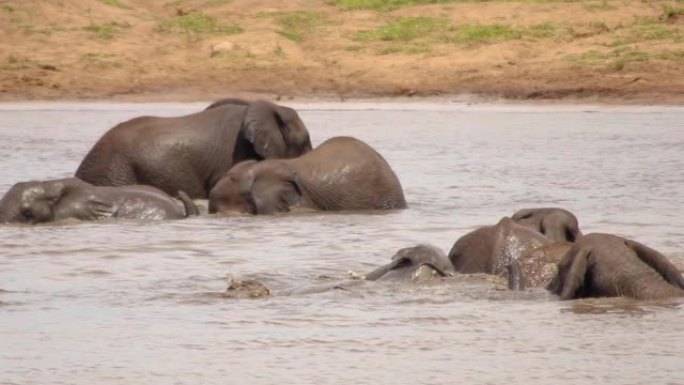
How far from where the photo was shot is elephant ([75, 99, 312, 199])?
13.6 metres

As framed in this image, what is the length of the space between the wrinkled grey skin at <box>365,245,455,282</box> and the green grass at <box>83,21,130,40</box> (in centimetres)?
1828

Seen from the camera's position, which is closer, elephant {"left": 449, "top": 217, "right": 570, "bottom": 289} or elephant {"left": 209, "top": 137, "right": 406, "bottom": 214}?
elephant {"left": 449, "top": 217, "right": 570, "bottom": 289}

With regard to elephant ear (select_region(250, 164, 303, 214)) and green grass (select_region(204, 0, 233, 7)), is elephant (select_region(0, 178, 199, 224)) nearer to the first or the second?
elephant ear (select_region(250, 164, 303, 214))

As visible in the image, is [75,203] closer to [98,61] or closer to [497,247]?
[497,247]

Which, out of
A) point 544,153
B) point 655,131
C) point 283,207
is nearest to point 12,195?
point 283,207

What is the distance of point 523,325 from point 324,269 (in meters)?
2.19

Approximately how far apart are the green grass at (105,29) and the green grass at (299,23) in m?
2.60

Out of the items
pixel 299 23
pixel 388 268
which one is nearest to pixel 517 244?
pixel 388 268

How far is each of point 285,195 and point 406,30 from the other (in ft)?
47.1

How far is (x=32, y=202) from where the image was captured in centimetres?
1145

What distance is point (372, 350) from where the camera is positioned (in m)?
7.14

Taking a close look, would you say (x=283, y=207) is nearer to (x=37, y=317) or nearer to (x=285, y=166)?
(x=285, y=166)

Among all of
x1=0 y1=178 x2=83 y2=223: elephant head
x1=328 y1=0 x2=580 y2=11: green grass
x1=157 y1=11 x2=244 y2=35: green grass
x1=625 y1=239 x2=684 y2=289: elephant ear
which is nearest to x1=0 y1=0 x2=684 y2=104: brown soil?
x1=157 y1=11 x2=244 y2=35: green grass

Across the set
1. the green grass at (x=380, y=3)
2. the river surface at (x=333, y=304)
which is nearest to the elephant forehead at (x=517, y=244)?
the river surface at (x=333, y=304)
